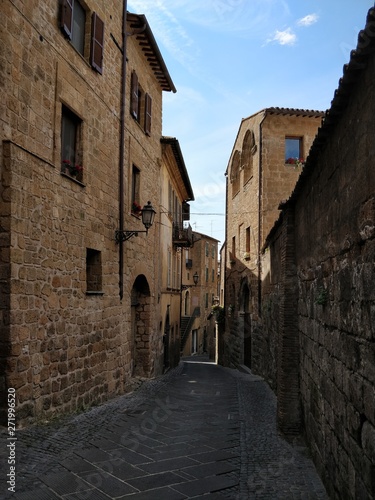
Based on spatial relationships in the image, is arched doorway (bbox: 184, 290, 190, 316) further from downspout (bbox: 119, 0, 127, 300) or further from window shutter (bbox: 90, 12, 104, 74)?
window shutter (bbox: 90, 12, 104, 74)

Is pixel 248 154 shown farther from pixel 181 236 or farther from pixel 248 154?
pixel 181 236

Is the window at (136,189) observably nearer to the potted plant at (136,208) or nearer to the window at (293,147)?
the potted plant at (136,208)

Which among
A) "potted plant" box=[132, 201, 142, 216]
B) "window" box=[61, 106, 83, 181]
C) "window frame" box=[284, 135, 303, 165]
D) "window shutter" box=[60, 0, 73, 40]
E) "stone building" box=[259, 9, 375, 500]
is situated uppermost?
"window frame" box=[284, 135, 303, 165]

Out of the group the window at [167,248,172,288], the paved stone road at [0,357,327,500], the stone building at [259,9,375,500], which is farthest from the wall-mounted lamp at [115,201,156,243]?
the window at [167,248,172,288]

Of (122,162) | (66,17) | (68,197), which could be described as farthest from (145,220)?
(66,17)

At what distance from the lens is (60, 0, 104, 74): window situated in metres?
7.50

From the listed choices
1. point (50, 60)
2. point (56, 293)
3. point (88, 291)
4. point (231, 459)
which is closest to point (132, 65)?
point (50, 60)

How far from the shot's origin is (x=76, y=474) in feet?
16.1

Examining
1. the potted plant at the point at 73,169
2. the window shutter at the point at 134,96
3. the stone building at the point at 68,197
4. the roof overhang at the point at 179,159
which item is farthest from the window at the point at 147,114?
the potted plant at the point at 73,169

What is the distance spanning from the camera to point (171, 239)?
19.8 m

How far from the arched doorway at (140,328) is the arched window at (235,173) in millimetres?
9636

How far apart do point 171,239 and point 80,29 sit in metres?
11.9

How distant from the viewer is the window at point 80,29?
24.6ft

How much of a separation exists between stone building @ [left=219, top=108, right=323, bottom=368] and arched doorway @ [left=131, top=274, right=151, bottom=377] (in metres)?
4.32
